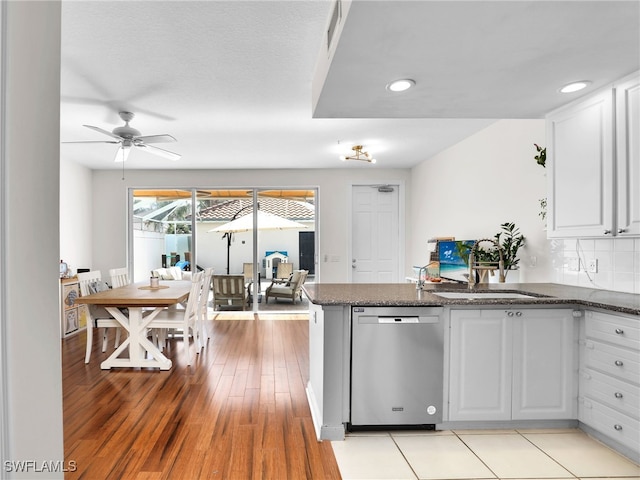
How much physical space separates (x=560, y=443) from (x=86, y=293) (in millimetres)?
4566

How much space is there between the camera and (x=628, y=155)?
2.42 meters

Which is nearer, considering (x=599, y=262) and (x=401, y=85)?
(x=401, y=85)

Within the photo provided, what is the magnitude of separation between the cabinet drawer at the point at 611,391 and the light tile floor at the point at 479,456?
0.30 m

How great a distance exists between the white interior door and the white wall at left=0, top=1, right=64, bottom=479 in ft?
21.2

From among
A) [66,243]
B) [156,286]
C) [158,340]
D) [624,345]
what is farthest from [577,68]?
[66,243]

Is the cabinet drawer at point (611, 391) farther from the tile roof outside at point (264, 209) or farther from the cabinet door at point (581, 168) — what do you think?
the tile roof outside at point (264, 209)

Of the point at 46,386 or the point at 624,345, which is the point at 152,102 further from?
the point at 624,345

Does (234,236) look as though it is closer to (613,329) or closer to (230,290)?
(230,290)

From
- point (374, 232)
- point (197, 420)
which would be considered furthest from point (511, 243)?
point (374, 232)

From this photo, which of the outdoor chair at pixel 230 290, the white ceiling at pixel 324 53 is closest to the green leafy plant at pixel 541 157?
the white ceiling at pixel 324 53

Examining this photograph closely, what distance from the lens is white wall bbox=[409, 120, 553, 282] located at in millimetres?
3617

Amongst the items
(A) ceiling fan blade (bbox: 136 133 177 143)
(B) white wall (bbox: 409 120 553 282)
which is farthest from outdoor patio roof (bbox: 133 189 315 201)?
(A) ceiling fan blade (bbox: 136 133 177 143)

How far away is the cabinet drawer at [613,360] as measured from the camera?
2.18 metres

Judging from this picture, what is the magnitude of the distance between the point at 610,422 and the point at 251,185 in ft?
19.2
